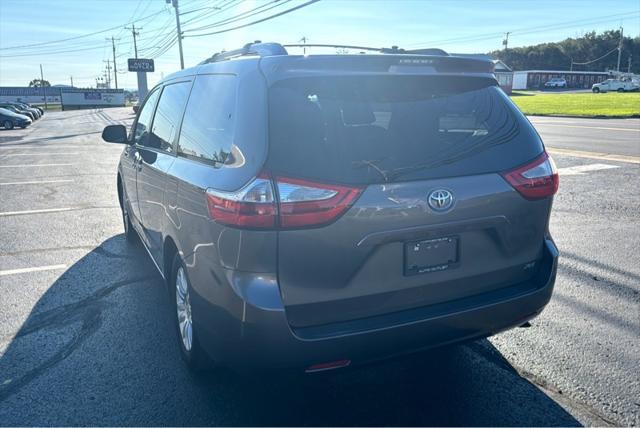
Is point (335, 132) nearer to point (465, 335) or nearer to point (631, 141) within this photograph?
point (465, 335)

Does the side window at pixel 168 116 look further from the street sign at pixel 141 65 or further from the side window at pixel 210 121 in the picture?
the street sign at pixel 141 65

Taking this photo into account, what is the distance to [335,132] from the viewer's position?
254cm

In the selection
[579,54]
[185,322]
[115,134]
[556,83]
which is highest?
[579,54]

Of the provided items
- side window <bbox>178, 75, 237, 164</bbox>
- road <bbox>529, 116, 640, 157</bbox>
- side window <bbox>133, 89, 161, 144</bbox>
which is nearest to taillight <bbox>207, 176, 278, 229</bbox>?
side window <bbox>178, 75, 237, 164</bbox>

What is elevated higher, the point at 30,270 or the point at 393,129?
the point at 393,129

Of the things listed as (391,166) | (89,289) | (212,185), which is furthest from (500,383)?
(89,289)

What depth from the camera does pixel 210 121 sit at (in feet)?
9.90

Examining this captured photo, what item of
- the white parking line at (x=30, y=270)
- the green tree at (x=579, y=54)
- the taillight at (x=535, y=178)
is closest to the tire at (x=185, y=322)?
the taillight at (x=535, y=178)

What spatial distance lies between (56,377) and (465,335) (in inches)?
99.1

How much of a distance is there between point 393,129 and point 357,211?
0.60m

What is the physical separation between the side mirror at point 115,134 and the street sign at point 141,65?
59.5m

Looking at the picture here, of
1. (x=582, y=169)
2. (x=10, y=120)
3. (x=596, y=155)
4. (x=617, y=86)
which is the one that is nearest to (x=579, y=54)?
(x=617, y=86)

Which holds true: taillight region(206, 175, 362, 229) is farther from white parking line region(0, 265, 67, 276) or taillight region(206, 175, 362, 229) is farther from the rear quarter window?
white parking line region(0, 265, 67, 276)

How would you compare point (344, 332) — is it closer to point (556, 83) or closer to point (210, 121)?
point (210, 121)
